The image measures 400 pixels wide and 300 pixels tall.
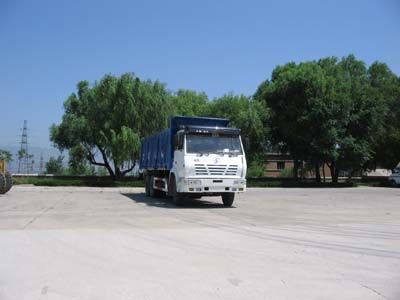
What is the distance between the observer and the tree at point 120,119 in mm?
43000

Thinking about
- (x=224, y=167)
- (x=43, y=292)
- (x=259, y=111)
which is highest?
(x=259, y=111)

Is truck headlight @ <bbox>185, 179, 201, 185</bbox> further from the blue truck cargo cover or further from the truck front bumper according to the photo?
the blue truck cargo cover

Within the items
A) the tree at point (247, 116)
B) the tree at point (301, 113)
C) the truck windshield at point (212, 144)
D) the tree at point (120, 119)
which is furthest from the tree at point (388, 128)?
the truck windshield at point (212, 144)

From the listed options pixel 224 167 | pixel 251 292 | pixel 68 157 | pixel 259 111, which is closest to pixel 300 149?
pixel 259 111

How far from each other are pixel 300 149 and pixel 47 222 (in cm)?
3809

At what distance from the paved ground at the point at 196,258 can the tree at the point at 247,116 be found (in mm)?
33530

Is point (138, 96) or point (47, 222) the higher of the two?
point (138, 96)

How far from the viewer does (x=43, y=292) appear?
677 centimetres

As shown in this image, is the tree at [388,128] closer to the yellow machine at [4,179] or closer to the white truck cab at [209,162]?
the white truck cab at [209,162]

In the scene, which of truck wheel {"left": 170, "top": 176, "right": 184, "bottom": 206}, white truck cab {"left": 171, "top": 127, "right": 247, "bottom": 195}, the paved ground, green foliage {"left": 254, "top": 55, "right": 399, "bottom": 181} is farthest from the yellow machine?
green foliage {"left": 254, "top": 55, "right": 399, "bottom": 181}

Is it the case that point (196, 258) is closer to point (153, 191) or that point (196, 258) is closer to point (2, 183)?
point (153, 191)

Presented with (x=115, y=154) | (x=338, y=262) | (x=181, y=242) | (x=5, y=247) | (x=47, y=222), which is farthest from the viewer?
(x=115, y=154)

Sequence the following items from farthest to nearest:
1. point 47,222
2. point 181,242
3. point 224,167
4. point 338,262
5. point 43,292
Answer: point 224,167
point 47,222
point 181,242
point 338,262
point 43,292

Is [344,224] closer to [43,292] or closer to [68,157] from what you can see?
[43,292]
